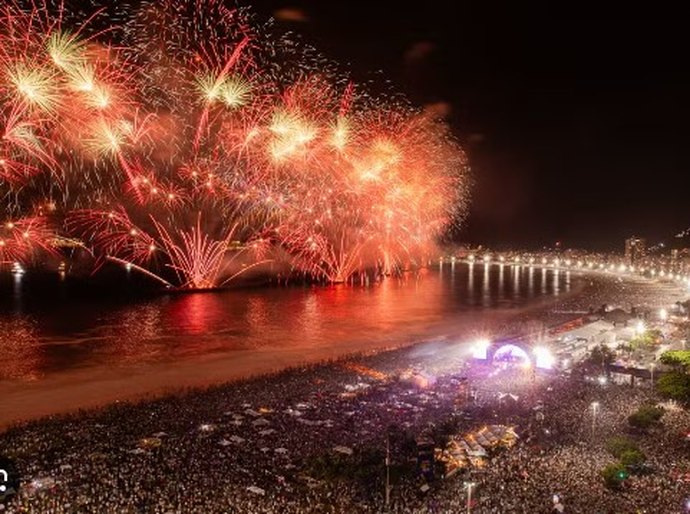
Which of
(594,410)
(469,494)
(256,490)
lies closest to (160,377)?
(256,490)

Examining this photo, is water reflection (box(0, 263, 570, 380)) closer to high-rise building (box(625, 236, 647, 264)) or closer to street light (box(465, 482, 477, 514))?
street light (box(465, 482, 477, 514))

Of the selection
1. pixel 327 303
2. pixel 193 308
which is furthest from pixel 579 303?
pixel 193 308

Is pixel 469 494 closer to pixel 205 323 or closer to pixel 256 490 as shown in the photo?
pixel 256 490

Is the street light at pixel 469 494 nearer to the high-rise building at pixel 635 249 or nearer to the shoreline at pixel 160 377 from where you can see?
the shoreline at pixel 160 377

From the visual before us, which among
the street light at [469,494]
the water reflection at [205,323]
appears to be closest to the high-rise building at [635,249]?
the water reflection at [205,323]

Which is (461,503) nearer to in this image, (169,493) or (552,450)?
(552,450)

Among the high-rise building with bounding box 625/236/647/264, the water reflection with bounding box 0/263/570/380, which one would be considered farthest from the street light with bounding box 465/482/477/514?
the high-rise building with bounding box 625/236/647/264
